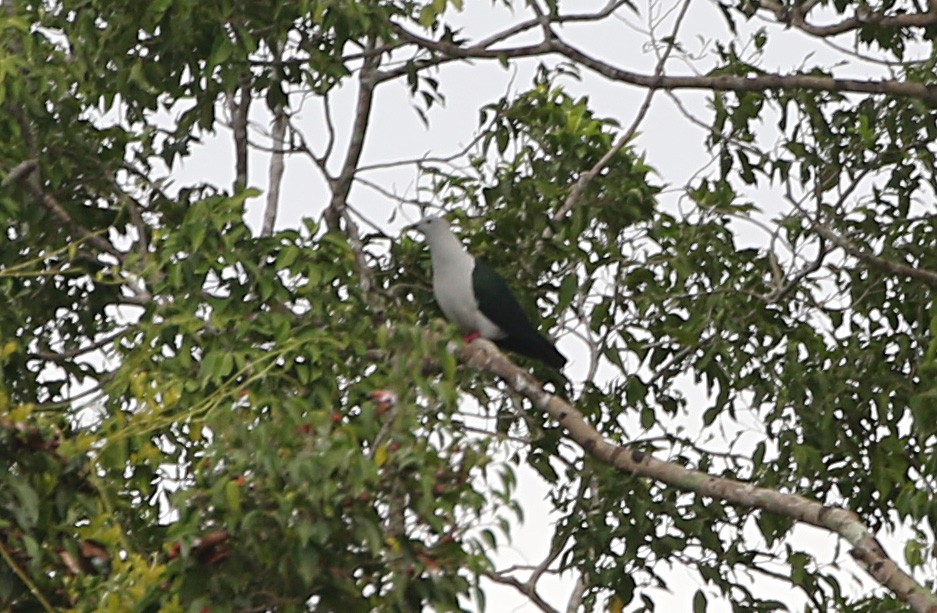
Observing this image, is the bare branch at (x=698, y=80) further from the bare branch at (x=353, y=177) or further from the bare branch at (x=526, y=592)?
the bare branch at (x=526, y=592)

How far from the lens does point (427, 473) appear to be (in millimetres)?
3764

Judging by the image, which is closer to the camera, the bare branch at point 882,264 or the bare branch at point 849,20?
the bare branch at point 882,264

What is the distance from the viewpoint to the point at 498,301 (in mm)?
6375

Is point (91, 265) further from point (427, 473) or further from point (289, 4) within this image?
point (427, 473)

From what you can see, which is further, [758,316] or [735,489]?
[758,316]

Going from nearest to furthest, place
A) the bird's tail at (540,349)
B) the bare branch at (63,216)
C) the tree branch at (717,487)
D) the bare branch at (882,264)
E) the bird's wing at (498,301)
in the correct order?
the tree branch at (717,487)
the bare branch at (63,216)
the bare branch at (882,264)
the bird's wing at (498,301)
the bird's tail at (540,349)

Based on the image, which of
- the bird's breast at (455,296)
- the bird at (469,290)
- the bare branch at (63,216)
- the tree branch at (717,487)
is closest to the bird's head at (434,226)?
the bird at (469,290)

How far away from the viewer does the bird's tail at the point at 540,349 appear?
6434mm

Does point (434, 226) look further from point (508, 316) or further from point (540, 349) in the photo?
point (540, 349)

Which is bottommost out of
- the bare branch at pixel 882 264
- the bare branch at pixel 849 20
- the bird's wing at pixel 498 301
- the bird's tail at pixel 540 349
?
the bare branch at pixel 882 264

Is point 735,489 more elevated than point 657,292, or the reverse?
point 657,292

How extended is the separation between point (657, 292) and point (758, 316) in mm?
325

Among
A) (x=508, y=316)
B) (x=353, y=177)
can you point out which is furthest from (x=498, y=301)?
(x=353, y=177)

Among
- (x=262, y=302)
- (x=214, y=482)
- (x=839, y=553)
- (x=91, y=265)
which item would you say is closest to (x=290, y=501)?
(x=214, y=482)
